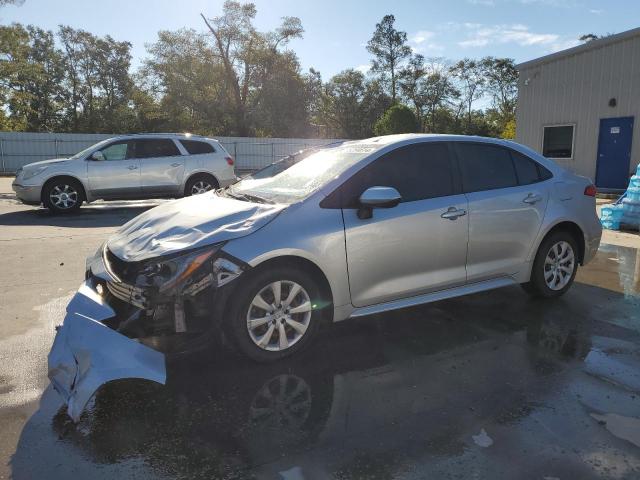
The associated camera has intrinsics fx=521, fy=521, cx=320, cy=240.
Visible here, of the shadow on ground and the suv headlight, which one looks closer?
the shadow on ground

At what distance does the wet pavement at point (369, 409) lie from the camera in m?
2.62

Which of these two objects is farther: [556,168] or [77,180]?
[77,180]

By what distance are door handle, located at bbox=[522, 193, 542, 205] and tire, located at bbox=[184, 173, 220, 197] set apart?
8588mm

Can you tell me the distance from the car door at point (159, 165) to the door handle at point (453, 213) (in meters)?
8.83

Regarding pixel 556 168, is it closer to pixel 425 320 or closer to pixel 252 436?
pixel 425 320

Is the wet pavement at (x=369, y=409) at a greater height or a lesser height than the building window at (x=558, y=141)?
lesser

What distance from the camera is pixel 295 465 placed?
260 centimetres

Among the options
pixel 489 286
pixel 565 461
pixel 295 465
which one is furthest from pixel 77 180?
pixel 565 461

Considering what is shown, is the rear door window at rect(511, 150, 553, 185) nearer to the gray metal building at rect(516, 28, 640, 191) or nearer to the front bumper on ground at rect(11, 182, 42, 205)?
the front bumper on ground at rect(11, 182, 42, 205)

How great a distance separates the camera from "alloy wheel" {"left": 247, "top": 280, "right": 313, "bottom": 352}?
11.9 feet

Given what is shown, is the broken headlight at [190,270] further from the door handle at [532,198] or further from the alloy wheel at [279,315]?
the door handle at [532,198]

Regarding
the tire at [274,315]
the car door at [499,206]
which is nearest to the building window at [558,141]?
the car door at [499,206]

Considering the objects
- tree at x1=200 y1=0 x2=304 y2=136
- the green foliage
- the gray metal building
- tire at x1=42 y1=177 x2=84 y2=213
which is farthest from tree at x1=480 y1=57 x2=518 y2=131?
tire at x1=42 y1=177 x2=84 y2=213

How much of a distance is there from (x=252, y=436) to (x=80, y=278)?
158 inches
